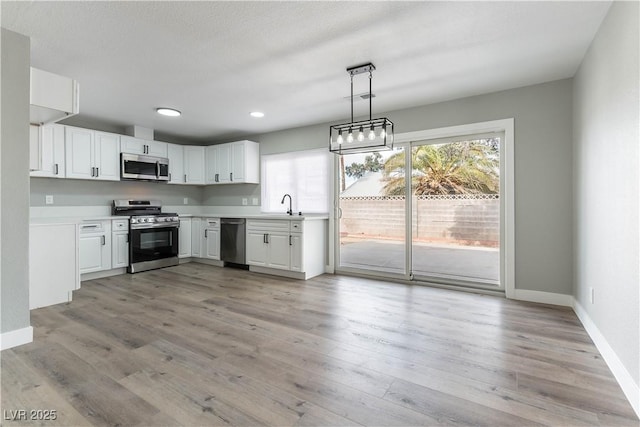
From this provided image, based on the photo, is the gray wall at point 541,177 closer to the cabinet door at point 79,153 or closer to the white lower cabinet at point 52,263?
the white lower cabinet at point 52,263

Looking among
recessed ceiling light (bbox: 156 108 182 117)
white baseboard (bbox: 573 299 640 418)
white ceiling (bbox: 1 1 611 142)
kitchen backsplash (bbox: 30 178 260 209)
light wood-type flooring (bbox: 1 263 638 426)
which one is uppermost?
recessed ceiling light (bbox: 156 108 182 117)

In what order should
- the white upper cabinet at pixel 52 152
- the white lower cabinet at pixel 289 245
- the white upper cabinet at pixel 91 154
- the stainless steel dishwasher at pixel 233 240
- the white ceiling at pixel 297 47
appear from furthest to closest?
1. the stainless steel dishwasher at pixel 233 240
2. the white lower cabinet at pixel 289 245
3. the white upper cabinet at pixel 91 154
4. the white upper cabinet at pixel 52 152
5. the white ceiling at pixel 297 47

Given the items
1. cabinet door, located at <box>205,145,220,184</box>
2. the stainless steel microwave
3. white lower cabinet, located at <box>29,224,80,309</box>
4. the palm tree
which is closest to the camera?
white lower cabinet, located at <box>29,224,80,309</box>

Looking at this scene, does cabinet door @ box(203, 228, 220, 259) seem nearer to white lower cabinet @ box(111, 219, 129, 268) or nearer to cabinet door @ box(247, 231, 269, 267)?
cabinet door @ box(247, 231, 269, 267)

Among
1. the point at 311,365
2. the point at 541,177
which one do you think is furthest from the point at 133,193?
the point at 541,177

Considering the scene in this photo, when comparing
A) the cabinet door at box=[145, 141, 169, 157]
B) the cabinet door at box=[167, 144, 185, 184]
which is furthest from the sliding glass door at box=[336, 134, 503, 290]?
the cabinet door at box=[145, 141, 169, 157]

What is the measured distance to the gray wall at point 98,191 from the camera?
4.36 meters

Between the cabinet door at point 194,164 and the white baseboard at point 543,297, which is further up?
the cabinet door at point 194,164

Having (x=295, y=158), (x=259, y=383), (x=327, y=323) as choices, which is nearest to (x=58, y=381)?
(x=259, y=383)

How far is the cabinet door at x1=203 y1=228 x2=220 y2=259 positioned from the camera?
17.7 feet

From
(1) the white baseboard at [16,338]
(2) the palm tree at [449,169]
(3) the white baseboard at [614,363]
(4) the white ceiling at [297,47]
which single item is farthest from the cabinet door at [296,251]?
(3) the white baseboard at [614,363]

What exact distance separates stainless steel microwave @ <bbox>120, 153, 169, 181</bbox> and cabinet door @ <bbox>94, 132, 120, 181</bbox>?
8 centimetres

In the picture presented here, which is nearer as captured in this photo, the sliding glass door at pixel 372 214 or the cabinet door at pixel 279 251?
the sliding glass door at pixel 372 214

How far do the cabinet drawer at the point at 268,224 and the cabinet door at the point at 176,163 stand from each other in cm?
178
